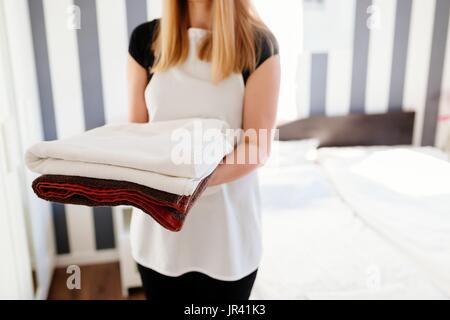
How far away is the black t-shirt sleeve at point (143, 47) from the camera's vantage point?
742 millimetres

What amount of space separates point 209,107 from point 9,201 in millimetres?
767

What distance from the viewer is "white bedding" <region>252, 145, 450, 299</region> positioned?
981 millimetres

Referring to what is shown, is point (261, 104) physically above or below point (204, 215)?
above

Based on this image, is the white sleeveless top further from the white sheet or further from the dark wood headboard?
the dark wood headboard

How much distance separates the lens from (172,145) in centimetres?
54

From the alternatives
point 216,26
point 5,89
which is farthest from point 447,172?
point 5,89

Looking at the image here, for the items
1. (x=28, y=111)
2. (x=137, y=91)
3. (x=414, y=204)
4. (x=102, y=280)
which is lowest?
(x=102, y=280)

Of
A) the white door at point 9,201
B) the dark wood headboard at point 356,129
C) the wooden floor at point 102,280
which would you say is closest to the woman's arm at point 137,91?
the white door at point 9,201

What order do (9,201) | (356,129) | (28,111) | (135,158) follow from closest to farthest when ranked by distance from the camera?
(135,158) < (9,201) < (28,111) < (356,129)

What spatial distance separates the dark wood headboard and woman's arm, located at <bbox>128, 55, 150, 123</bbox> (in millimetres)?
1225

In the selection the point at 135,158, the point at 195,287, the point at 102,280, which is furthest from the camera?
the point at 102,280

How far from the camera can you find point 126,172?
51 cm

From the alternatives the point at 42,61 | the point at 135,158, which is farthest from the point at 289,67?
the point at 135,158

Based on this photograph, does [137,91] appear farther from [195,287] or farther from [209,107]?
[195,287]
